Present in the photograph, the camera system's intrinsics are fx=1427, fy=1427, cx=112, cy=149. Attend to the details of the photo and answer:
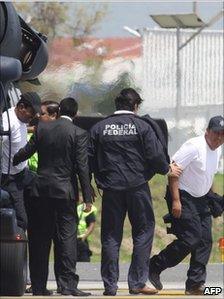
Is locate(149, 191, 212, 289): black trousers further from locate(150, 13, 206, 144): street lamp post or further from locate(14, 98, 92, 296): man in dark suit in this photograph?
locate(150, 13, 206, 144): street lamp post

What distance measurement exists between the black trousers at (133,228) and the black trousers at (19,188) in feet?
2.49

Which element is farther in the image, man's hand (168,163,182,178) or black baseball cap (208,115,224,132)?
black baseball cap (208,115,224,132)

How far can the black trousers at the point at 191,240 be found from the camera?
13289 mm

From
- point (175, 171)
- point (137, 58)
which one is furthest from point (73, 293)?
point (137, 58)

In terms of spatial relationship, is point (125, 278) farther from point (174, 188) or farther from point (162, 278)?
point (174, 188)

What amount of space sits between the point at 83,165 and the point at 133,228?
2.92ft

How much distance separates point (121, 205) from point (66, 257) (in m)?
0.70

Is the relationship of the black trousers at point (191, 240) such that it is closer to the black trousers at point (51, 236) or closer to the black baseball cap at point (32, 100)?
the black trousers at point (51, 236)

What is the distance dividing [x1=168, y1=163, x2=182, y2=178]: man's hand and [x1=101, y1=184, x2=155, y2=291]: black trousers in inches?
14.4

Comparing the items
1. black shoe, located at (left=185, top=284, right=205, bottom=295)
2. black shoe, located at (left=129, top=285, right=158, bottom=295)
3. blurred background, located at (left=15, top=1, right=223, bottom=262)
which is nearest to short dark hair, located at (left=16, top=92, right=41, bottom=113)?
black shoe, located at (left=129, top=285, right=158, bottom=295)

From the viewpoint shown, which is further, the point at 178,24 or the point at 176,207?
the point at 178,24

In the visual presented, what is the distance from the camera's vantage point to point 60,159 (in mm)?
12523

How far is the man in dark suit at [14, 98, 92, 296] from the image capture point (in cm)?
1247

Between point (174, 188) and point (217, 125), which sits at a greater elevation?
point (217, 125)
